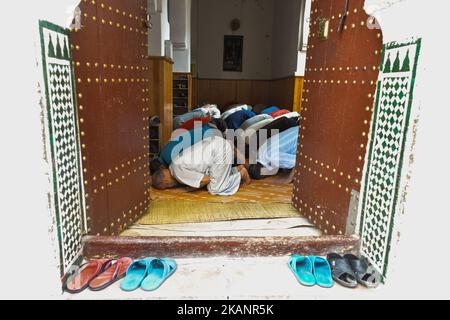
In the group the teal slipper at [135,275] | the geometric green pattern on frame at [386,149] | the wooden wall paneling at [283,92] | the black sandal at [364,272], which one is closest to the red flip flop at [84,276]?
the teal slipper at [135,275]

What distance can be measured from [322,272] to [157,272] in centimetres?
84

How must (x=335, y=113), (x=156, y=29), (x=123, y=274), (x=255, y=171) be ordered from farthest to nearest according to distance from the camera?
1. (x=156, y=29)
2. (x=255, y=171)
3. (x=335, y=113)
4. (x=123, y=274)

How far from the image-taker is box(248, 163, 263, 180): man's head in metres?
3.44

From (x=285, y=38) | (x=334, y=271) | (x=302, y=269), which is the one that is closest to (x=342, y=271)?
(x=334, y=271)

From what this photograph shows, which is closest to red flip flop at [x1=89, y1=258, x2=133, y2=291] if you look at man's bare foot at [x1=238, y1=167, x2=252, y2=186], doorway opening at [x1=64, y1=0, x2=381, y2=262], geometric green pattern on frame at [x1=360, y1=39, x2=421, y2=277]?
doorway opening at [x1=64, y1=0, x2=381, y2=262]

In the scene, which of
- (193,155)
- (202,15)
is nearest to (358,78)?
(193,155)

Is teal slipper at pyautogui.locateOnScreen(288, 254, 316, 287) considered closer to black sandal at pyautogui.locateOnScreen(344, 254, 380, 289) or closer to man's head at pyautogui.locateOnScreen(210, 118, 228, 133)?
black sandal at pyautogui.locateOnScreen(344, 254, 380, 289)

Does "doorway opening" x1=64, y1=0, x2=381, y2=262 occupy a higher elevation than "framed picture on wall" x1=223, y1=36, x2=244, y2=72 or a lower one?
lower

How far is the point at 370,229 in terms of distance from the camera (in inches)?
66.7

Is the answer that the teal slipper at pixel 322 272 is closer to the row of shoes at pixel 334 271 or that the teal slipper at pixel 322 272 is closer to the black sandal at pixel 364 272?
the row of shoes at pixel 334 271

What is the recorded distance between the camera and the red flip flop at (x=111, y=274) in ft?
4.91

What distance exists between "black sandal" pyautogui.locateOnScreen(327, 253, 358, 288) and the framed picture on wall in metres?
9.02

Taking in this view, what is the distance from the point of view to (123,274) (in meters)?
1.60

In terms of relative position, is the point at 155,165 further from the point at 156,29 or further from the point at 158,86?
the point at 156,29
